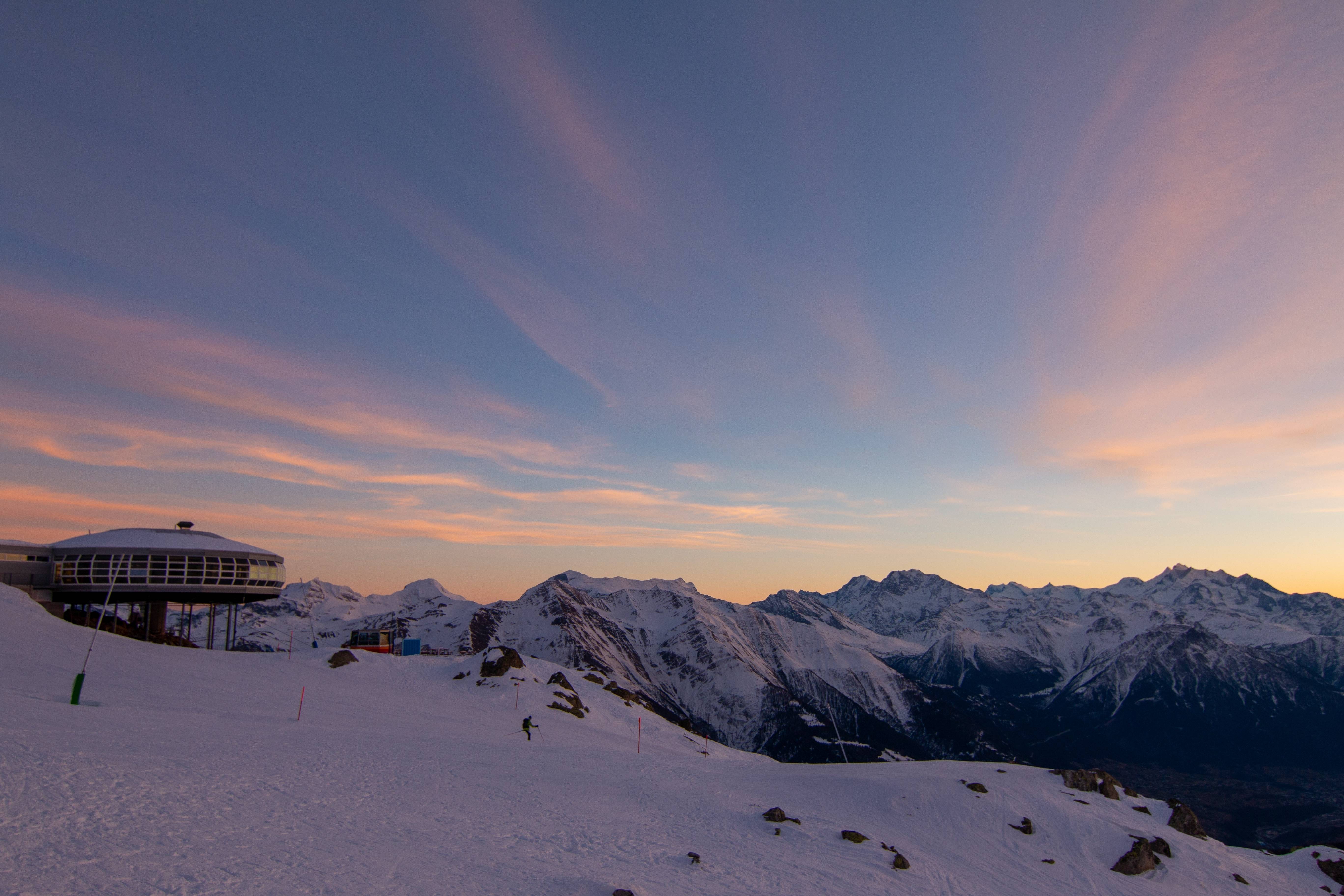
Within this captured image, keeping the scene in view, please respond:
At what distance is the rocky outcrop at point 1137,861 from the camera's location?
3853 cm

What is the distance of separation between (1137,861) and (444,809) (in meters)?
38.1

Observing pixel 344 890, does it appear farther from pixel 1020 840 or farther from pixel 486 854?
pixel 1020 840

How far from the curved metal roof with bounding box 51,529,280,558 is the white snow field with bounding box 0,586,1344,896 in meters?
19.9

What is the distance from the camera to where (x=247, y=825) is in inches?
846

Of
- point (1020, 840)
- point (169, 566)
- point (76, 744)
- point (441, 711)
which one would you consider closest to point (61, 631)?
point (169, 566)

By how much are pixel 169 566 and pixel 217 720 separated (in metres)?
56.5

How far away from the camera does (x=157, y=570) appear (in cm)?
8069

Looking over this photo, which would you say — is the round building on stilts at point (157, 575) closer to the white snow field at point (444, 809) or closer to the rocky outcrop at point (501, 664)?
the white snow field at point (444, 809)

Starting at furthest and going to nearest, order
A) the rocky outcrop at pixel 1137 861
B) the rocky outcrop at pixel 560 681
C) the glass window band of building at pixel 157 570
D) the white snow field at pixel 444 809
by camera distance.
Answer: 1. the glass window band of building at pixel 157 570
2. the rocky outcrop at pixel 560 681
3. the rocky outcrop at pixel 1137 861
4. the white snow field at pixel 444 809

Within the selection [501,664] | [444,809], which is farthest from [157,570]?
[444,809]

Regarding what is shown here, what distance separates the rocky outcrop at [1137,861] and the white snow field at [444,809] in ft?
1.82

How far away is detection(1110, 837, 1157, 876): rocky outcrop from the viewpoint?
126ft

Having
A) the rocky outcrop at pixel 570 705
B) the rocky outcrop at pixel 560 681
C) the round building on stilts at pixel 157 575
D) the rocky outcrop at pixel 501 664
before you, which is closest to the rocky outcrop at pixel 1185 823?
the rocky outcrop at pixel 570 705

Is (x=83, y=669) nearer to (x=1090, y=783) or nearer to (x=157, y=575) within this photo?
(x=157, y=575)
